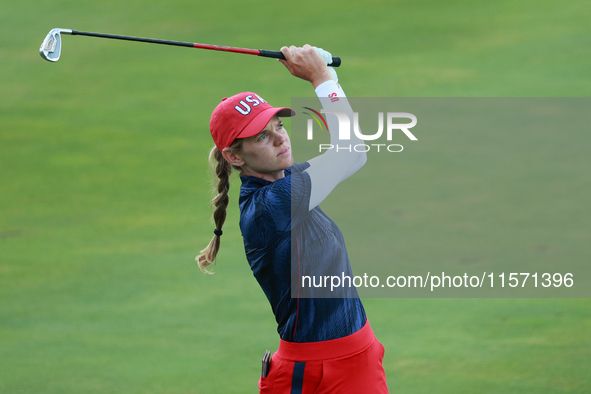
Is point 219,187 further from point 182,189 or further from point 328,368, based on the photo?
point 182,189

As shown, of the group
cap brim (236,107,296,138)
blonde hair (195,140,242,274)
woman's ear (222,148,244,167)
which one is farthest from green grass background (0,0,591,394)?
cap brim (236,107,296,138)

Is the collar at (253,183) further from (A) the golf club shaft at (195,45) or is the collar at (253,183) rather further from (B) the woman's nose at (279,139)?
(A) the golf club shaft at (195,45)

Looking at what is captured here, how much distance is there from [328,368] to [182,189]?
19.4ft

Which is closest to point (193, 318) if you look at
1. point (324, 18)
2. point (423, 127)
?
point (423, 127)

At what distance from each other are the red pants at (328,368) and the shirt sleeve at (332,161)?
23.1 inches

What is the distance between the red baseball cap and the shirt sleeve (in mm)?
199

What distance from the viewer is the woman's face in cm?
283

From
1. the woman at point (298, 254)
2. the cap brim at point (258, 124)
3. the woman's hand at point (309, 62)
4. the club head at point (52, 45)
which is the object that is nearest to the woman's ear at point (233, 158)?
the woman at point (298, 254)

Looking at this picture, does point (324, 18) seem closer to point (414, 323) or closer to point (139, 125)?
point (139, 125)

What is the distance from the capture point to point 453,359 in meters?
5.16

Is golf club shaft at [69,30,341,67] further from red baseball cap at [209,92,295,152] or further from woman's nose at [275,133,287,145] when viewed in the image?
woman's nose at [275,133,287,145]

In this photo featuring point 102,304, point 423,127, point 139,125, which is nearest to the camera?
point 102,304

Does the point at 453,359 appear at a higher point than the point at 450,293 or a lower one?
lower

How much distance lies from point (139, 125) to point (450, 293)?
205 inches
